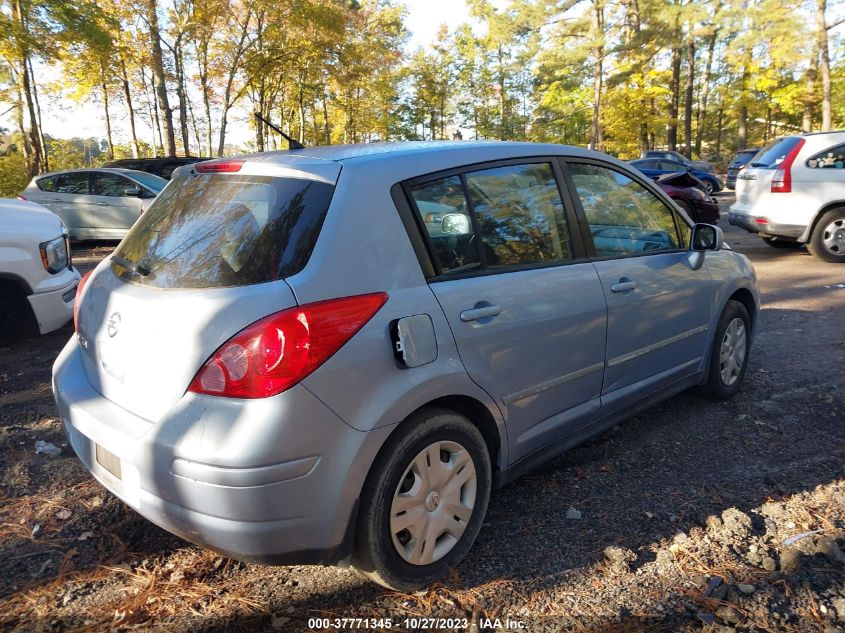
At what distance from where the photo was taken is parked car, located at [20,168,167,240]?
38.6ft

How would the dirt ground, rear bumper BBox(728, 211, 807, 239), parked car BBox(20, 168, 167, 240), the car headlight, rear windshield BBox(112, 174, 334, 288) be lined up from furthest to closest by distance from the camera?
parked car BBox(20, 168, 167, 240) → rear bumper BBox(728, 211, 807, 239) → the car headlight → the dirt ground → rear windshield BBox(112, 174, 334, 288)

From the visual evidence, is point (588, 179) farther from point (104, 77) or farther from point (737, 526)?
point (104, 77)

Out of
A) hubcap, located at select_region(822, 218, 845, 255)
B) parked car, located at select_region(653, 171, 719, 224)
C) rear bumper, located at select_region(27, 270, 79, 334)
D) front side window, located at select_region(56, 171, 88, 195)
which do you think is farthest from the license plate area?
front side window, located at select_region(56, 171, 88, 195)

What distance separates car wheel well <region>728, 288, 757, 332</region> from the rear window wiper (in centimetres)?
355

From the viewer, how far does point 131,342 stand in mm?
2268

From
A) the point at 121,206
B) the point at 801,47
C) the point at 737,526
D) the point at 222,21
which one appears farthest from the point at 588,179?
the point at 801,47

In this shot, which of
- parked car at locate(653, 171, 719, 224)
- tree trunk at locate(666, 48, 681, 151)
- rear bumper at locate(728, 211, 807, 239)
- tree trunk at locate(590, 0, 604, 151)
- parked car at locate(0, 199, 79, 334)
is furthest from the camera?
tree trunk at locate(666, 48, 681, 151)

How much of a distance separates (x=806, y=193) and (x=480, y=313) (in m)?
8.48

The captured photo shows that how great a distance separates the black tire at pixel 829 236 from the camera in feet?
29.5

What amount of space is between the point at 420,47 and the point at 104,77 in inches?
764

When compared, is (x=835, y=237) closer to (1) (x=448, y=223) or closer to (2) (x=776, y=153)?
(2) (x=776, y=153)

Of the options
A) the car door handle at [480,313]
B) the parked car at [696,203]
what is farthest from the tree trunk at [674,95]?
the car door handle at [480,313]

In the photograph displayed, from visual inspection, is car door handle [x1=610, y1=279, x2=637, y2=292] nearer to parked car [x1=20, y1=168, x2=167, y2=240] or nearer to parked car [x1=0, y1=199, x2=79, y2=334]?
parked car [x1=0, y1=199, x2=79, y2=334]

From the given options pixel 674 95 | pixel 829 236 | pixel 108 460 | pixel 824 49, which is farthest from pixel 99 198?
pixel 674 95
